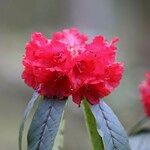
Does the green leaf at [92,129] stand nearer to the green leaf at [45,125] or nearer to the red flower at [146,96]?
the green leaf at [45,125]

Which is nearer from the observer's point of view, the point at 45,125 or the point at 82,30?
the point at 45,125

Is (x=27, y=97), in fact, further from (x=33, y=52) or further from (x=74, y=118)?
(x=33, y=52)

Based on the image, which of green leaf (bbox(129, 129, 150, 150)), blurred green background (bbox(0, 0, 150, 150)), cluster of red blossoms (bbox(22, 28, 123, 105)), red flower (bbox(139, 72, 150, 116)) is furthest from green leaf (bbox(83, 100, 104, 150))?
blurred green background (bbox(0, 0, 150, 150))

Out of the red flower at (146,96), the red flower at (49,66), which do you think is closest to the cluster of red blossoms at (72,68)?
the red flower at (49,66)

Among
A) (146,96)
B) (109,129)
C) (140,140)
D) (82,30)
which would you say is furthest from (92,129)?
(82,30)

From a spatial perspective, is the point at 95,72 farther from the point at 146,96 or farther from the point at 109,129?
the point at 146,96

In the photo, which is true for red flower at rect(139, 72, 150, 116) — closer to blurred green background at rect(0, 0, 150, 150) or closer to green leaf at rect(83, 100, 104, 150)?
green leaf at rect(83, 100, 104, 150)

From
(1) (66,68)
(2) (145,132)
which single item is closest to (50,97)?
(1) (66,68)
